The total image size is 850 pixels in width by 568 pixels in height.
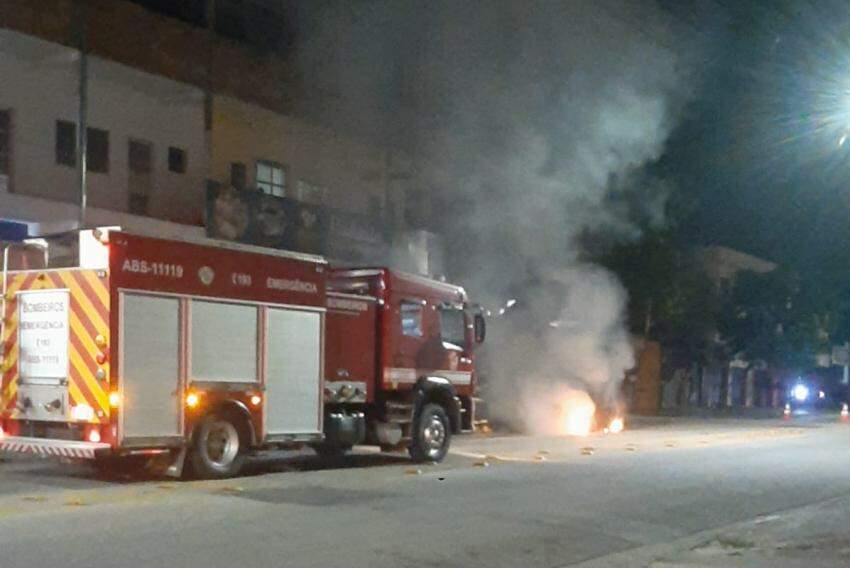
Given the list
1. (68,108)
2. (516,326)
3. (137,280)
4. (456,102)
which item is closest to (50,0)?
(68,108)

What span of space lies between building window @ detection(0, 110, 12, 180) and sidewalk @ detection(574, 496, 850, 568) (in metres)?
13.7

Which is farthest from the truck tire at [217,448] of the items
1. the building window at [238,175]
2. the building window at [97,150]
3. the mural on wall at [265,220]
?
the building window at [238,175]

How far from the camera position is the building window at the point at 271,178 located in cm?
2559

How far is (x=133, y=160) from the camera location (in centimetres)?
2239

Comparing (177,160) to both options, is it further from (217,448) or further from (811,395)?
(811,395)

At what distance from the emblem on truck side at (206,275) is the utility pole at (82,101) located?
20.3 feet

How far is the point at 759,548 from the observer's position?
999 cm

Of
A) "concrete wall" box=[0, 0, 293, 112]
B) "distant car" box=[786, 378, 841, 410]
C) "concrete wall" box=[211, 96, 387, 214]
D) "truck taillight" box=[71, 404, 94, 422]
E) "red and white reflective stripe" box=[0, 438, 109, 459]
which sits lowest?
"distant car" box=[786, 378, 841, 410]

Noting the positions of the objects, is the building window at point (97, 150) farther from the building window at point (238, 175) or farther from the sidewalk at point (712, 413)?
the sidewalk at point (712, 413)

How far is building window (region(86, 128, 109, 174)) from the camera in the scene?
21334 mm

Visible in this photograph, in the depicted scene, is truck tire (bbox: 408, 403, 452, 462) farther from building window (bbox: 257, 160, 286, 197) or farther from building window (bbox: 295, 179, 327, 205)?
building window (bbox: 295, 179, 327, 205)

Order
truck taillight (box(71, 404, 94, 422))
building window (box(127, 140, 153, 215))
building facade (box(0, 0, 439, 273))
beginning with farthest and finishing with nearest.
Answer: building window (box(127, 140, 153, 215)) → building facade (box(0, 0, 439, 273)) → truck taillight (box(71, 404, 94, 422))

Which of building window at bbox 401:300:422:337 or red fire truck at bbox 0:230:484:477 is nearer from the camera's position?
red fire truck at bbox 0:230:484:477

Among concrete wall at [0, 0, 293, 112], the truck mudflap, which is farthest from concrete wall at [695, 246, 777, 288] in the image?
the truck mudflap
